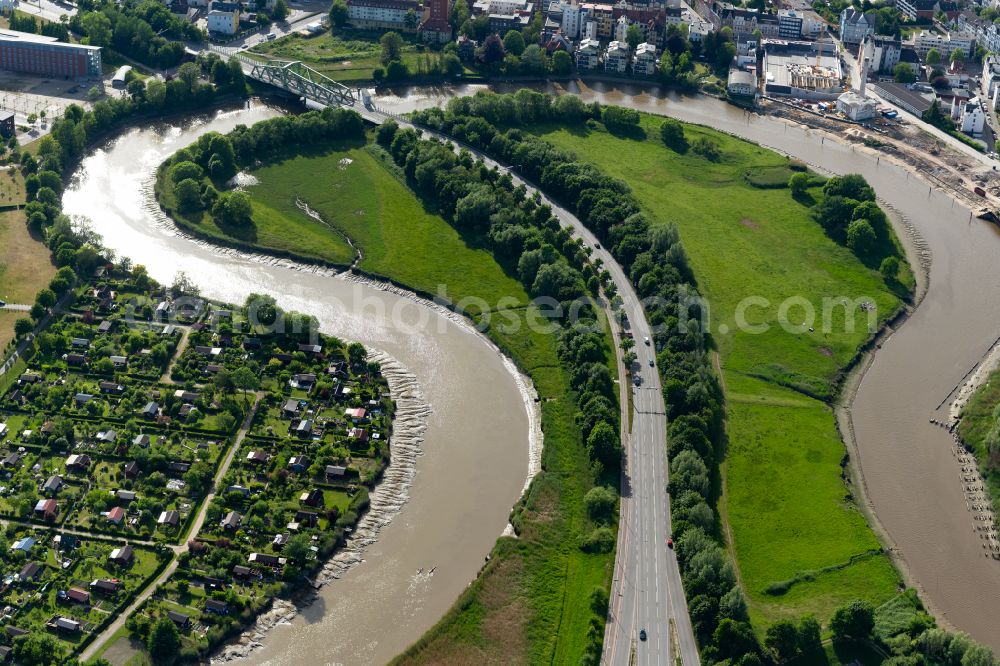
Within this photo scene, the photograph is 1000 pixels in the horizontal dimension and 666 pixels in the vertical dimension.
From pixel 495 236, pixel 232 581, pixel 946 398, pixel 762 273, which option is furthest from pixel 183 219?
pixel 946 398

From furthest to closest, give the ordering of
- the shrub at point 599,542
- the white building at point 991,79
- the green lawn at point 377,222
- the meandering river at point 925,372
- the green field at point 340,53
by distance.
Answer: the green field at point 340,53, the white building at point 991,79, the green lawn at point 377,222, the meandering river at point 925,372, the shrub at point 599,542

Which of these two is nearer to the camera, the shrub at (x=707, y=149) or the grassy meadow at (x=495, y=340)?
the grassy meadow at (x=495, y=340)

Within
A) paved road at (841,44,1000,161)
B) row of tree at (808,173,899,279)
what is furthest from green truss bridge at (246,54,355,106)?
paved road at (841,44,1000,161)

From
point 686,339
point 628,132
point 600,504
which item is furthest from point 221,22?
point 600,504

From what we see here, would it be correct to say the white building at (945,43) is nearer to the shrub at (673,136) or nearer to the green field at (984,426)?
the shrub at (673,136)

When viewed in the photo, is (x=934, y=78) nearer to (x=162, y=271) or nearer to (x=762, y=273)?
(x=762, y=273)

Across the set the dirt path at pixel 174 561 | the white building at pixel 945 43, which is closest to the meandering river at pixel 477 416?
the dirt path at pixel 174 561

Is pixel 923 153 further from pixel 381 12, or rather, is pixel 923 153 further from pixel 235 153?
pixel 235 153

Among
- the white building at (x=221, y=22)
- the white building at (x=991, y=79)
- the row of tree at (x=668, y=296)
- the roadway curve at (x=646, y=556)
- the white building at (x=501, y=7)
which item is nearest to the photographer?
the roadway curve at (x=646, y=556)
